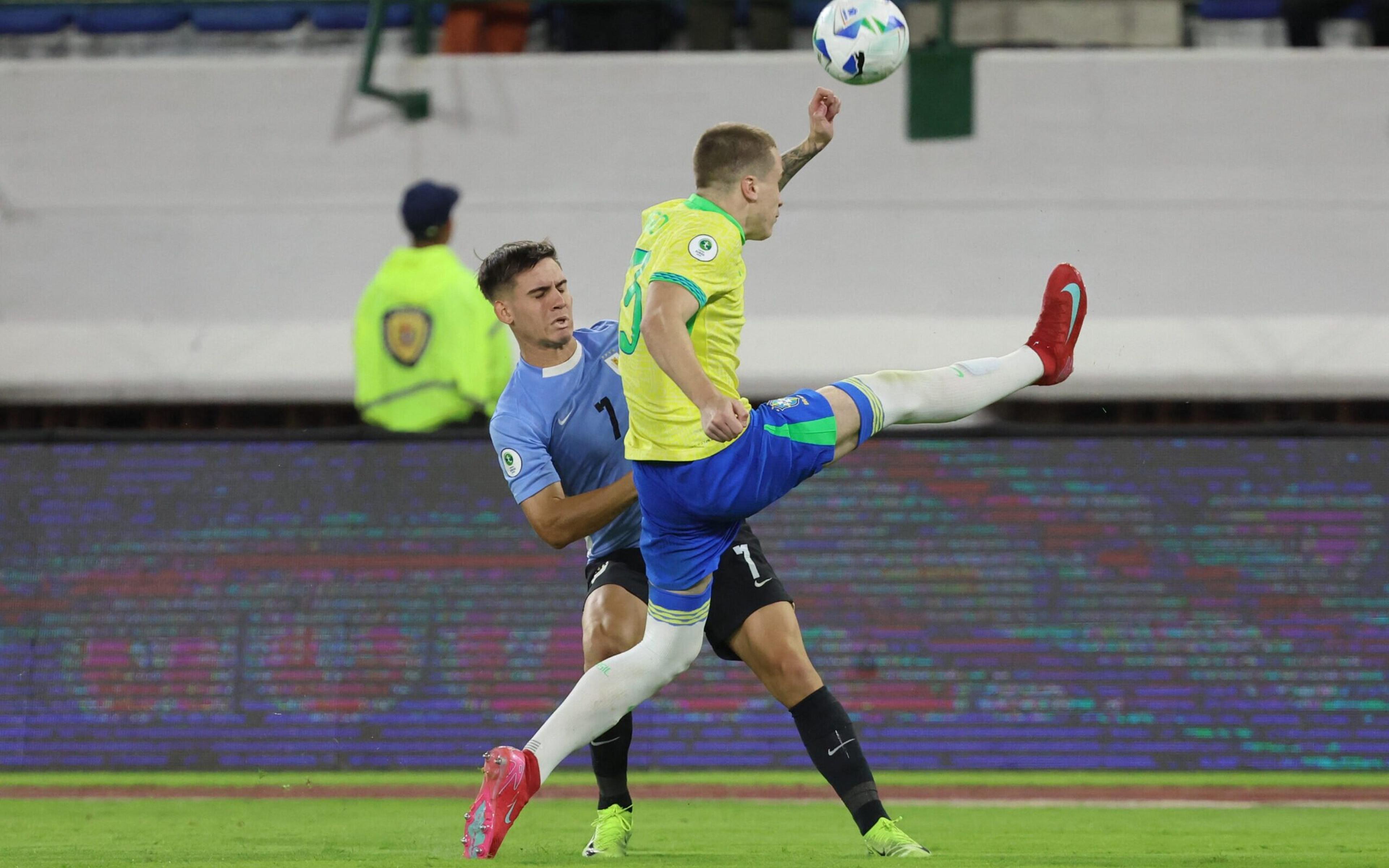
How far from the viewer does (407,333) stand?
7465mm

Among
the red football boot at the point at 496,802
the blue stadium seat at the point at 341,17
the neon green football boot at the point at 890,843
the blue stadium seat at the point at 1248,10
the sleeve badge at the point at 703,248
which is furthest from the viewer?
the blue stadium seat at the point at 341,17

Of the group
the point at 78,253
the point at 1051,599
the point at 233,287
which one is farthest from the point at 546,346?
the point at 78,253

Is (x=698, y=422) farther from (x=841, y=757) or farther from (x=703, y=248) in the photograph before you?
(x=841, y=757)

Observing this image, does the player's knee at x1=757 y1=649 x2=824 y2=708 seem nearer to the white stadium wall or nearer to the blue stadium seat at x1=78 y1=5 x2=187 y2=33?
the white stadium wall

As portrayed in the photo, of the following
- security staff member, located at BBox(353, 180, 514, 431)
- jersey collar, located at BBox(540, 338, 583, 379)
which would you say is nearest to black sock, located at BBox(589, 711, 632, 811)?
jersey collar, located at BBox(540, 338, 583, 379)

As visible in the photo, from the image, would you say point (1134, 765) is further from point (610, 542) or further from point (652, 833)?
point (610, 542)

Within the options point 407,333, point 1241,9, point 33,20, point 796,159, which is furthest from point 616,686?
point 33,20

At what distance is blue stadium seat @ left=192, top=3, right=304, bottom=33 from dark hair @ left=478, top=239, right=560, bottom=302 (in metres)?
6.77

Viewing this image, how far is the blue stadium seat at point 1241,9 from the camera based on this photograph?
34.1ft

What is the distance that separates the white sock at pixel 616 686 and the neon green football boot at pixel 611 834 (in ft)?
1.71

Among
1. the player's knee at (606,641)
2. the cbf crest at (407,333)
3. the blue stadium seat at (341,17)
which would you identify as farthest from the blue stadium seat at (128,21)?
the player's knee at (606,641)

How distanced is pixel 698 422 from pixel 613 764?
1368 mm

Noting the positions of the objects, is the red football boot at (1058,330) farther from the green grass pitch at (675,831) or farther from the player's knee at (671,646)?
the green grass pitch at (675,831)

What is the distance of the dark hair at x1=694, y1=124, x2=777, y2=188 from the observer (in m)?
4.18
